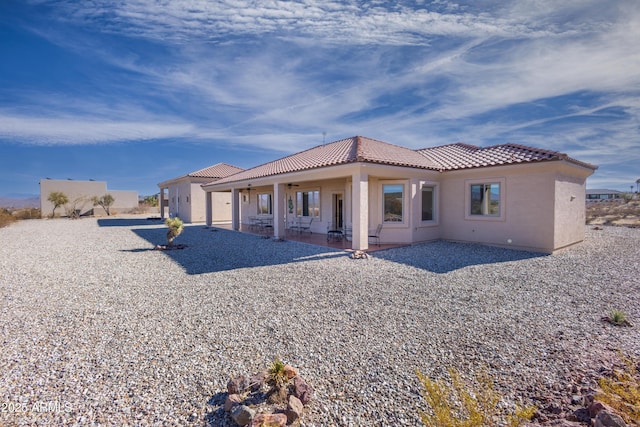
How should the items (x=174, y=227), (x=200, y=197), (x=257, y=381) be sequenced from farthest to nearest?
(x=200, y=197) < (x=174, y=227) < (x=257, y=381)

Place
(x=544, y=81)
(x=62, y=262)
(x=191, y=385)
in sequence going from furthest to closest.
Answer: (x=544, y=81) < (x=62, y=262) < (x=191, y=385)

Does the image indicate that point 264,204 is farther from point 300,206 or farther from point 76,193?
point 76,193

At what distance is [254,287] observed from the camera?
294 inches

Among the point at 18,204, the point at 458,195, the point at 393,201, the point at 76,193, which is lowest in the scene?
the point at 393,201

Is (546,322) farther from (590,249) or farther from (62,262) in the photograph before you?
(62,262)

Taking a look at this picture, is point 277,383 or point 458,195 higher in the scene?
point 458,195

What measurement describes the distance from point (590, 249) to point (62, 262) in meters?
20.7

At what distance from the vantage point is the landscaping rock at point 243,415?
277cm

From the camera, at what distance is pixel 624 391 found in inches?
124

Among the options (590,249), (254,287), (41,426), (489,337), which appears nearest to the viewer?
(41,426)

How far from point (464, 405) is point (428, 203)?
12570 millimetres

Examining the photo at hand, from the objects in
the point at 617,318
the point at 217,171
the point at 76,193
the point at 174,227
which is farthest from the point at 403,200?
the point at 76,193

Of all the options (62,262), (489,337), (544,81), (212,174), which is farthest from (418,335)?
(212,174)

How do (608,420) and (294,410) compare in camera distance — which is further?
(294,410)
